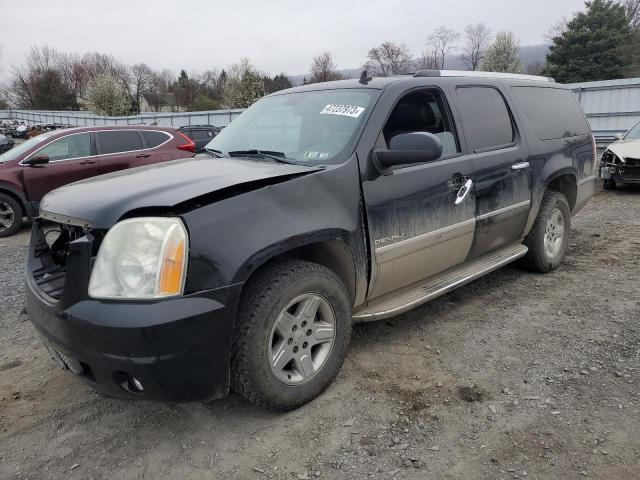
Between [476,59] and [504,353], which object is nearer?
[504,353]

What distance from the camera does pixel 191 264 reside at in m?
2.27

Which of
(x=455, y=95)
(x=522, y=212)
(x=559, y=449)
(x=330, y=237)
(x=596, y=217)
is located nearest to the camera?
(x=559, y=449)

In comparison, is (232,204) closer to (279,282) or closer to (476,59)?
(279,282)

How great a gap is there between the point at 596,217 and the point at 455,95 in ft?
16.2

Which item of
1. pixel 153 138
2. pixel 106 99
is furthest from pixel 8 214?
pixel 106 99

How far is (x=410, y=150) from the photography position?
3.01 metres

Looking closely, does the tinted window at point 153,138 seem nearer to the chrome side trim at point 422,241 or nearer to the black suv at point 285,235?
the black suv at point 285,235

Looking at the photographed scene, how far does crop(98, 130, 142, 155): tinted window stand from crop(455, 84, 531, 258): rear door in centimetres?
658

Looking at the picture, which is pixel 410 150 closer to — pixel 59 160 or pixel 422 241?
pixel 422 241

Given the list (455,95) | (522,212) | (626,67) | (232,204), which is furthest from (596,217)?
(626,67)

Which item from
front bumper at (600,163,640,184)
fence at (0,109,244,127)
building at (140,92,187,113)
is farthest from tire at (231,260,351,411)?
building at (140,92,187,113)

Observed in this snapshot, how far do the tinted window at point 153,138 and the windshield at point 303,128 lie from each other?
216 inches

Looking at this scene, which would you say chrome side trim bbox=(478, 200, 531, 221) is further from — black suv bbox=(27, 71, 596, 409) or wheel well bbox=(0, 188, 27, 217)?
wheel well bbox=(0, 188, 27, 217)

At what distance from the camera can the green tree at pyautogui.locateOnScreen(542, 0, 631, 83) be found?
111 ft
